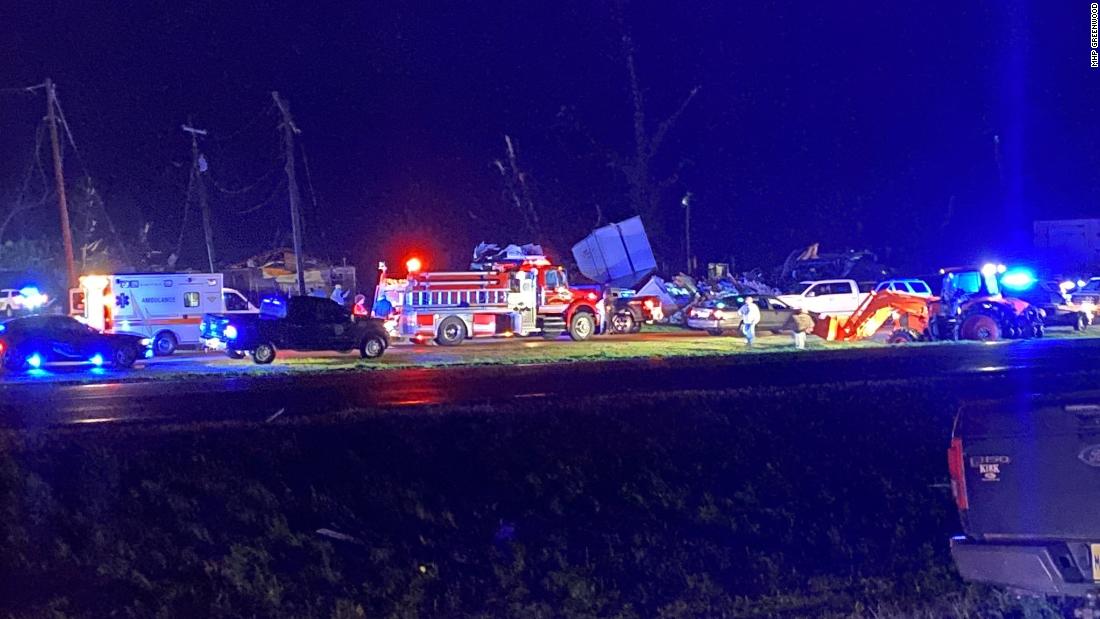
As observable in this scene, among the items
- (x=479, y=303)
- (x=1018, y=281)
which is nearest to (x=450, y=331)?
(x=479, y=303)

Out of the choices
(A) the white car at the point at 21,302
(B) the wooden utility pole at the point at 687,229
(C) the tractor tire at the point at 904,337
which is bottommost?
(C) the tractor tire at the point at 904,337

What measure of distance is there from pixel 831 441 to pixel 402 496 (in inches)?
200

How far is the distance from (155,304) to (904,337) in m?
19.4

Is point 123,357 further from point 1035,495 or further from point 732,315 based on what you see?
point 1035,495

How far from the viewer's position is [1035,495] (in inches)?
221

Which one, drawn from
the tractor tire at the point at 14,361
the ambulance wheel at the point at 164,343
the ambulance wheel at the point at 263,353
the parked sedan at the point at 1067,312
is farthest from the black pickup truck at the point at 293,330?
the parked sedan at the point at 1067,312

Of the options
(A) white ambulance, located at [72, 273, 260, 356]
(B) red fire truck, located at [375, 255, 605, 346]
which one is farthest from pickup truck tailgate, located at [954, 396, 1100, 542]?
(A) white ambulance, located at [72, 273, 260, 356]

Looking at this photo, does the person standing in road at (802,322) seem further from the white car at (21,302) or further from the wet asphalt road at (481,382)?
the white car at (21,302)

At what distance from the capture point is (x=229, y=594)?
7.57 meters

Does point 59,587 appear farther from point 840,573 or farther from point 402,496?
point 840,573

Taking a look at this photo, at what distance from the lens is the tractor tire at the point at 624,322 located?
3475 cm

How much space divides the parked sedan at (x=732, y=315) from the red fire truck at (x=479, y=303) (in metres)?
4.42

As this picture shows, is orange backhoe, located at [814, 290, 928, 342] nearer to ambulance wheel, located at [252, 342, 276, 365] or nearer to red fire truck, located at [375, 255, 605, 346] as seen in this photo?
red fire truck, located at [375, 255, 605, 346]

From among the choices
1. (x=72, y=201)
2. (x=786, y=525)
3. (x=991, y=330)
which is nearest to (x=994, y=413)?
(x=786, y=525)
